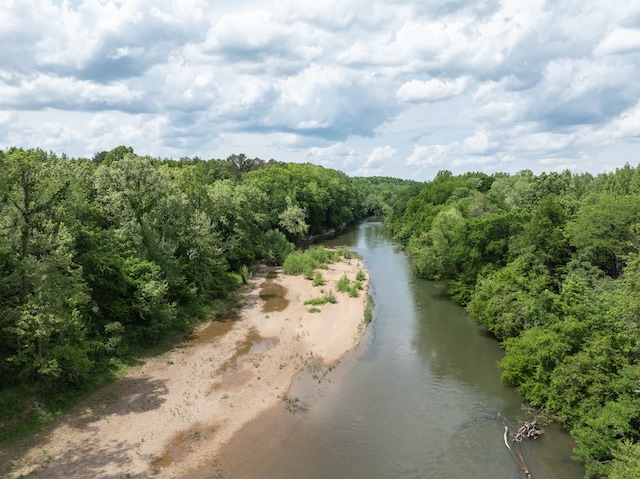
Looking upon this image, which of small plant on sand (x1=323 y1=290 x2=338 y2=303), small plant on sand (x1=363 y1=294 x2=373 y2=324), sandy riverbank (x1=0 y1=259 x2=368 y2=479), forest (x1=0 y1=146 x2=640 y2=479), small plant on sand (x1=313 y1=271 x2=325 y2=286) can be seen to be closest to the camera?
sandy riverbank (x1=0 y1=259 x2=368 y2=479)

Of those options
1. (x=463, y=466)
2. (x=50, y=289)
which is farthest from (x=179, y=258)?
(x=463, y=466)

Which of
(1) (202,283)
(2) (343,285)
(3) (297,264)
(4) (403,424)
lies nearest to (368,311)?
(2) (343,285)

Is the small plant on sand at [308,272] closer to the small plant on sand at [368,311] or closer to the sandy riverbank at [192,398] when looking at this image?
the small plant on sand at [368,311]

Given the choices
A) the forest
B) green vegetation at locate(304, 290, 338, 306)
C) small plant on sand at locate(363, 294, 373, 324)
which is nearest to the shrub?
the forest

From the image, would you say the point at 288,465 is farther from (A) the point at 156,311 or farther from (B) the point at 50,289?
(A) the point at 156,311

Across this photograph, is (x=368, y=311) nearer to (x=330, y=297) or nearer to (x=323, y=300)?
(x=330, y=297)

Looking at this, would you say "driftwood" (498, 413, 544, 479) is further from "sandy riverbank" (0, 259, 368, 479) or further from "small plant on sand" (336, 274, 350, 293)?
"small plant on sand" (336, 274, 350, 293)
